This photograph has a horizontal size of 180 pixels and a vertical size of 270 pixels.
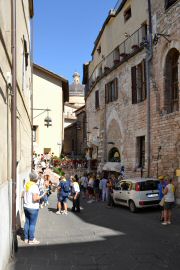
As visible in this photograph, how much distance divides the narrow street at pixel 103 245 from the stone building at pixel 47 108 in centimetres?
3211

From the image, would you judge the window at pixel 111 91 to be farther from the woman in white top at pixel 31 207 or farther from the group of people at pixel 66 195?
the woman in white top at pixel 31 207

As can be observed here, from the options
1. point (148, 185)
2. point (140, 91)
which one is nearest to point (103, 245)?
point (148, 185)

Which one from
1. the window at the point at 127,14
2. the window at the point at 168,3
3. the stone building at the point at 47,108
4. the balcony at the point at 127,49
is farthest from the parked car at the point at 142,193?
the stone building at the point at 47,108

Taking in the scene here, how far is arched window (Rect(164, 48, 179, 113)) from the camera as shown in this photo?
739 inches

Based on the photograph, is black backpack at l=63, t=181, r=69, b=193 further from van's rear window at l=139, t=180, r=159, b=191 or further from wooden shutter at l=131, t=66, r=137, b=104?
wooden shutter at l=131, t=66, r=137, b=104

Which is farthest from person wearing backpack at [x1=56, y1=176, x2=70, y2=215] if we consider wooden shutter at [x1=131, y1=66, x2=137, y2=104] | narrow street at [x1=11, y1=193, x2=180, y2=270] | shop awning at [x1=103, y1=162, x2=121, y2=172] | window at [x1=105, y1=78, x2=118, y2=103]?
window at [x1=105, y1=78, x2=118, y2=103]

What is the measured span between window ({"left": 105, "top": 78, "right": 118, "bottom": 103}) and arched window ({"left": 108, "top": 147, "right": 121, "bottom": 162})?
355 centimetres

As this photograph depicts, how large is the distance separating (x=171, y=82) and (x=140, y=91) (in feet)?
10.3

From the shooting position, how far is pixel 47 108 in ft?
146

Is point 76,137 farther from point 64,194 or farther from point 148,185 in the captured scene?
point 64,194

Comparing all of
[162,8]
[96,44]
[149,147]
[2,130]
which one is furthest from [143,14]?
[2,130]

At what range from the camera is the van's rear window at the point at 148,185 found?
15938 millimetres

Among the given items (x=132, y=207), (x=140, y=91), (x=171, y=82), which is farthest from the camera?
(x=140, y=91)

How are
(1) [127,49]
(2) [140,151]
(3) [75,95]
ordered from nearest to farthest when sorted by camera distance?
(2) [140,151]
(1) [127,49]
(3) [75,95]
